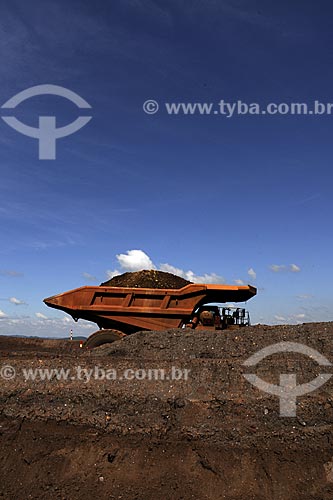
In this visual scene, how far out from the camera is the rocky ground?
5.77 meters

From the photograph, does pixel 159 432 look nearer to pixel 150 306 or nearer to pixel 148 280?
pixel 150 306

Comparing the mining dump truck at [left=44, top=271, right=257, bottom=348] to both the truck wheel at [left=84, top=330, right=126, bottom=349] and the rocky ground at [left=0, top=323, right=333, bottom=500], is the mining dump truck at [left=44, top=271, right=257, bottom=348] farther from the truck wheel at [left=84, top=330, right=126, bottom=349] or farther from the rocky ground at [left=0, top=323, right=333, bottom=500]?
the rocky ground at [left=0, top=323, right=333, bottom=500]

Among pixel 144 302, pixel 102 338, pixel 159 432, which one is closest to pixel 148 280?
pixel 144 302

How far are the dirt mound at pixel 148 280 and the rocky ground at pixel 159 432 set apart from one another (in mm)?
4670

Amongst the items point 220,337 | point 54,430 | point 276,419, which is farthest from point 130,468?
point 220,337

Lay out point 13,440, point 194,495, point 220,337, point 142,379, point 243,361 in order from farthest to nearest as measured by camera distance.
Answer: point 220,337 → point 243,361 → point 142,379 → point 13,440 → point 194,495

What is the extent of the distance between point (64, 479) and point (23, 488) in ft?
1.78

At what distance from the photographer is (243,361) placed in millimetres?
7688

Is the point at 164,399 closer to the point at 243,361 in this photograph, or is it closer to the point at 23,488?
the point at 243,361

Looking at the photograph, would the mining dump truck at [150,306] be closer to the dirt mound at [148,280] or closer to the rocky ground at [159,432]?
the dirt mound at [148,280]

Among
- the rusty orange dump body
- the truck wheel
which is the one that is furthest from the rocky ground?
the rusty orange dump body

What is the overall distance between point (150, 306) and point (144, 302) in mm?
201

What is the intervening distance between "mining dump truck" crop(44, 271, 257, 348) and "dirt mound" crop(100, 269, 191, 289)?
0.55 m

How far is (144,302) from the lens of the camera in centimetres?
1171
